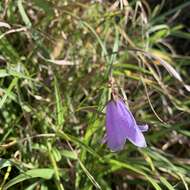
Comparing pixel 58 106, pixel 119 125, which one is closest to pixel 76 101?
pixel 58 106

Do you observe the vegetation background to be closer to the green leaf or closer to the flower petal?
the green leaf

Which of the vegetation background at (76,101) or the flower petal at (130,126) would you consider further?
the vegetation background at (76,101)

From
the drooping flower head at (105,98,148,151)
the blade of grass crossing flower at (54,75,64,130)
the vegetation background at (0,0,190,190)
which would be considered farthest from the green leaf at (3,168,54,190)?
the drooping flower head at (105,98,148,151)

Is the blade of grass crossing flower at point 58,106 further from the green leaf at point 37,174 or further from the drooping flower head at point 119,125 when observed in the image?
the drooping flower head at point 119,125

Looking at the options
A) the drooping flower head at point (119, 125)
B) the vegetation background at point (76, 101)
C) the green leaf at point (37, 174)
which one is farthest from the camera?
the vegetation background at point (76, 101)

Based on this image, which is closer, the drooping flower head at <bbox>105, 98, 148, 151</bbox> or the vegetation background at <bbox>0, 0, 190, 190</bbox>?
the drooping flower head at <bbox>105, 98, 148, 151</bbox>

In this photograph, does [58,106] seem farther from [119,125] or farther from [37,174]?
[119,125]

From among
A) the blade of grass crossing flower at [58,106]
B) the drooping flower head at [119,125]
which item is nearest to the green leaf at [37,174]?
the blade of grass crossing flower at [58,106]
